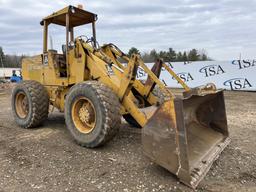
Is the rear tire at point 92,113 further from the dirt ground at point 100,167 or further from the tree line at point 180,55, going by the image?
the tree line at point 180,55

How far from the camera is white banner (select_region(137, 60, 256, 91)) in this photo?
43.6ft

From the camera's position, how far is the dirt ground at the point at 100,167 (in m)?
3.12

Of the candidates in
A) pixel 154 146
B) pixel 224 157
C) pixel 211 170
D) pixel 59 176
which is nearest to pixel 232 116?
pixel 224 157

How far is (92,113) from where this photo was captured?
171 inches

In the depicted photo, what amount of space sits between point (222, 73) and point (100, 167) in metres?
12.1

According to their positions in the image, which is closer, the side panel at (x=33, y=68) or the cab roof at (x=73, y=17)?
the cab roof at (x=73, y=17)

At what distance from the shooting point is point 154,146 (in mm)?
3221

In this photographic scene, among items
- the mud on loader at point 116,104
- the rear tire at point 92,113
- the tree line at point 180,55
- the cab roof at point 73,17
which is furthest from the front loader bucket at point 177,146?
the tree line at point 180,55

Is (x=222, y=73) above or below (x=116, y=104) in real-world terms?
above

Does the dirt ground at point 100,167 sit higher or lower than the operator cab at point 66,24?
lower

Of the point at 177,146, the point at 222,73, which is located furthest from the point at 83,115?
the point at 222,73

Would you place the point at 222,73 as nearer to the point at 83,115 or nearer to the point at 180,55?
the point at 83,115

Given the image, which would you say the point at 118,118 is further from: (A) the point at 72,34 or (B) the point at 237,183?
(A) the point at 72,34

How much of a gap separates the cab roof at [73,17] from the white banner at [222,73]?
8.41 meters
